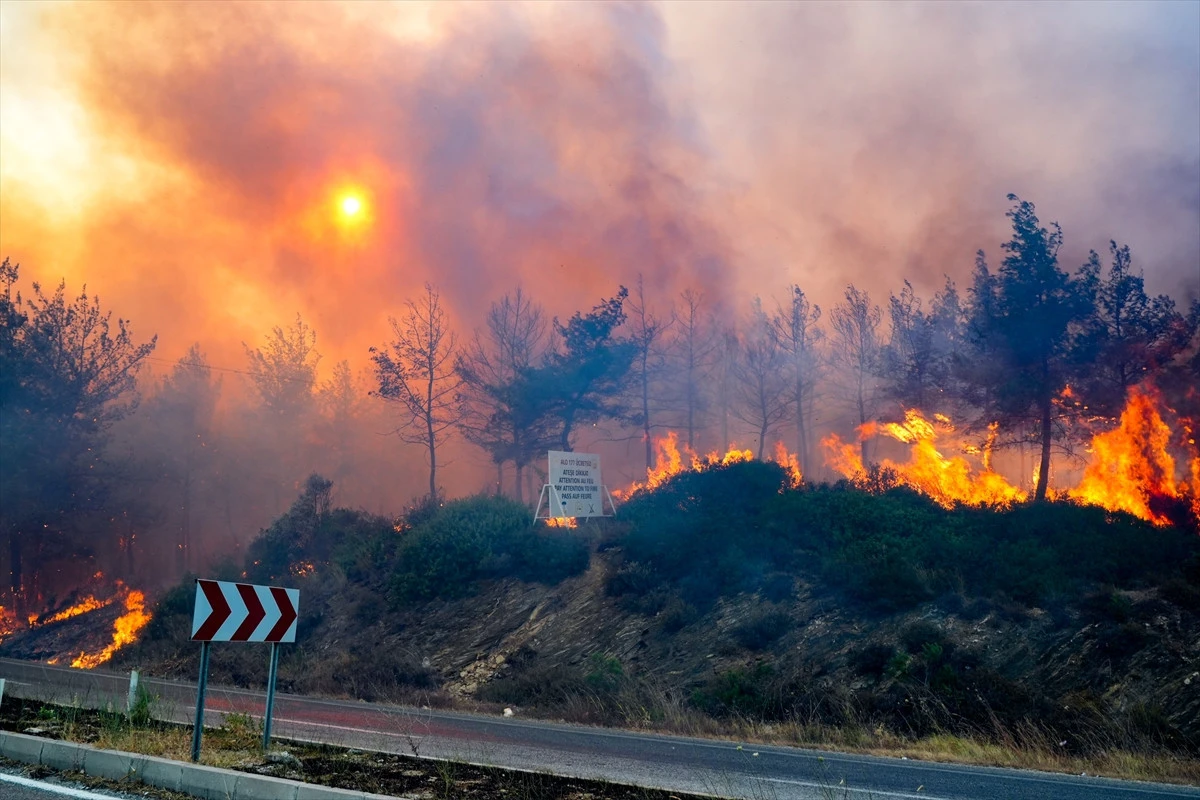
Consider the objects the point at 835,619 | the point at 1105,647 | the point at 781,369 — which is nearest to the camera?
the point at 1105,647

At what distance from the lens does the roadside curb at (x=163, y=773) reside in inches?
267

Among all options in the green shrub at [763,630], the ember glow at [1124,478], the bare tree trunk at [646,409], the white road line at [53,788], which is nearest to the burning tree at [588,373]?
the bare tree trunk at [646,409]

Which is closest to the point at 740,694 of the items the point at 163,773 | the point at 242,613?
the point at 242,613

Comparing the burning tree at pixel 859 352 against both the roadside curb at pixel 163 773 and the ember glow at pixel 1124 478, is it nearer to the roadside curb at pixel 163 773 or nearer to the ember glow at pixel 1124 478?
the ember glow at pixel 1124 478

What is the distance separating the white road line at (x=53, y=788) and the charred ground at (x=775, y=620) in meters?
9.18

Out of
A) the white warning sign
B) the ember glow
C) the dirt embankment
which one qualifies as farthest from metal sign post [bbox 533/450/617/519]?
the ember glow

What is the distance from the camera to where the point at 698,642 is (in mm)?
19719

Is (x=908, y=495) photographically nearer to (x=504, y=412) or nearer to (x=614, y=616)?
(x=614, y=616)

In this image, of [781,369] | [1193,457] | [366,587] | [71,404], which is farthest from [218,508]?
[1193,457]

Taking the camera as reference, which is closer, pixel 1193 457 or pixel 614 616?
pixel 614 616

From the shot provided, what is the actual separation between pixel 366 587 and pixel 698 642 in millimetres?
13533

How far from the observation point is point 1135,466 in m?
23.9

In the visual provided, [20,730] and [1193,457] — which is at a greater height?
[1193,457]

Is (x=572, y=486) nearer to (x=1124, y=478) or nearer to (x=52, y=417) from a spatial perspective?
(x=1124, y=478)
